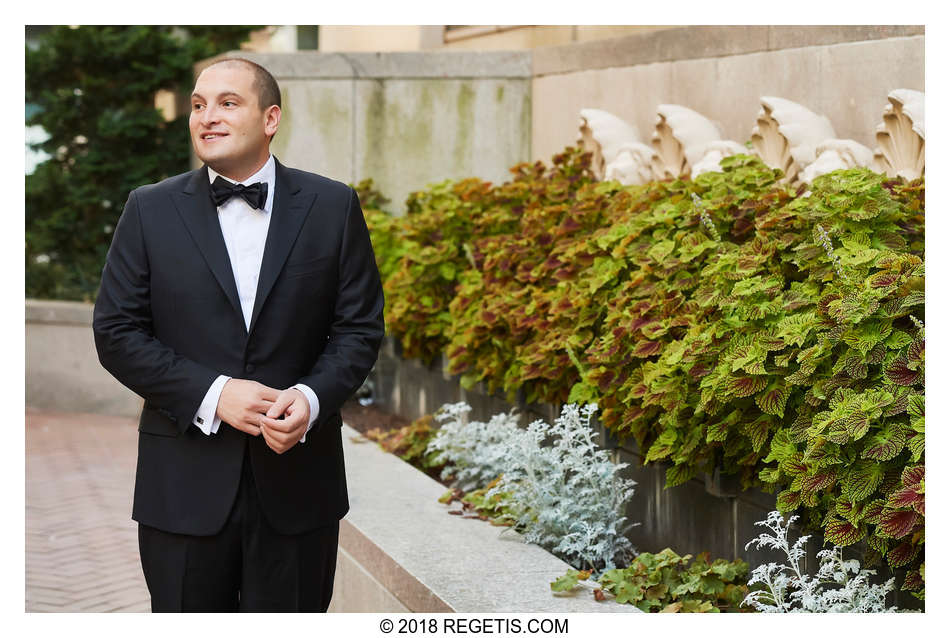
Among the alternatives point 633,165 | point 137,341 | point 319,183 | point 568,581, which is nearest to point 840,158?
point 633,165

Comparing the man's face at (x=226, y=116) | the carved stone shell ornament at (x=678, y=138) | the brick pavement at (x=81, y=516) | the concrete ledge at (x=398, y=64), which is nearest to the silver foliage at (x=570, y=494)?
the brick pavement at (x=81, y=516)

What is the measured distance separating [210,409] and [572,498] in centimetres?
195

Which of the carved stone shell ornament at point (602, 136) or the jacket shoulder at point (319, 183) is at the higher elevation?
the carved stone shell ornament at point (602, 136)

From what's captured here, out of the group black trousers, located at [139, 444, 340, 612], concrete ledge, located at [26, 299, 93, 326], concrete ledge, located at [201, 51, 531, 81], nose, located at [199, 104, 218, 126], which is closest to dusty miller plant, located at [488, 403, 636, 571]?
black trousers, located at [139, 444, 340, 612]

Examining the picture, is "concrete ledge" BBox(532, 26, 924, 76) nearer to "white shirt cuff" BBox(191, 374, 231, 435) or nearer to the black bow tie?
the black bow tie

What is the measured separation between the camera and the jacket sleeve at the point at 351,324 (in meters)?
2.62

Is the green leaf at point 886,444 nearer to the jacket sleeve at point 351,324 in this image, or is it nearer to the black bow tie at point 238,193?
the jacket sleeve at point 351,324

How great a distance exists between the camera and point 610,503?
4195mm

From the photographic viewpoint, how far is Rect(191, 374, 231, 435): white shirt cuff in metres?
2.53

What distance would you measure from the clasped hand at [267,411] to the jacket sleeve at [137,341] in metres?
0.06
